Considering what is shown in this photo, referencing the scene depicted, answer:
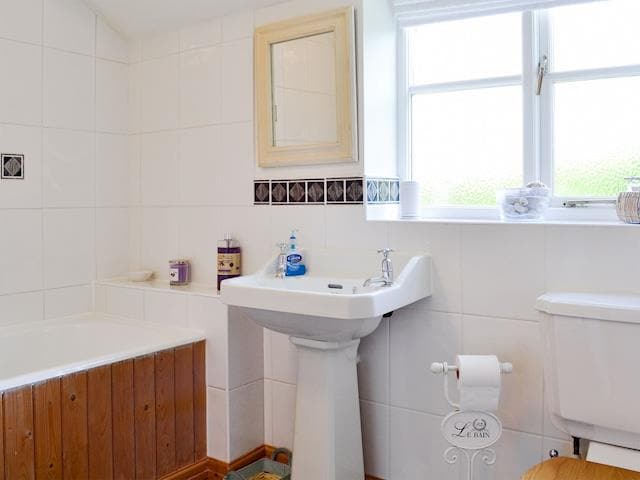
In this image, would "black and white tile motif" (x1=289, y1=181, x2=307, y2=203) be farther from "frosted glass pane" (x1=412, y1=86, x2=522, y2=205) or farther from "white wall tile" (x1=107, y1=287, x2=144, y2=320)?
"white wall tile" (x1=107, y1=287, x2=144, y2=320)

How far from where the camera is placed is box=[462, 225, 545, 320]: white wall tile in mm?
1958

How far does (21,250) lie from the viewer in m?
2.57

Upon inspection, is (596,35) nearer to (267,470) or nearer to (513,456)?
(513,456)

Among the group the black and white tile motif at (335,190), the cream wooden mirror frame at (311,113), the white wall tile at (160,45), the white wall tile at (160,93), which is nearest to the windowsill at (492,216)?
the black and white tile motif at (335,190)

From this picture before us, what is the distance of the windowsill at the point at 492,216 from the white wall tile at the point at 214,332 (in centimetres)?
70

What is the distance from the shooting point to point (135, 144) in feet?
9.77

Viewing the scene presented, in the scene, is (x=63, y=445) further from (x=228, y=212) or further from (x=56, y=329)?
(x=228, y=212)

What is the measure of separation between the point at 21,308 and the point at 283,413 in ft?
3.90

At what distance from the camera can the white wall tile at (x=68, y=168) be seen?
2.66 m

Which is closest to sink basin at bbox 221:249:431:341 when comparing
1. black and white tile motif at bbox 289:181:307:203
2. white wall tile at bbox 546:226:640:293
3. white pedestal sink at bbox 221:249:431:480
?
white pedestal sink at bbox 221:249:431:480

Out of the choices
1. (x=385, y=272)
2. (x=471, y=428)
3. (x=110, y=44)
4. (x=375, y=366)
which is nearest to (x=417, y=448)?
(x=375, y=366)

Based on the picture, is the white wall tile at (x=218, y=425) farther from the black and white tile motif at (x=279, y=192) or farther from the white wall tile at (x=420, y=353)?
the black and white tile motif at (x=279, y=192)

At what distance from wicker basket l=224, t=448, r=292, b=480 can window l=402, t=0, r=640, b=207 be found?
3.91ft

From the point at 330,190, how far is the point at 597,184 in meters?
0.96
